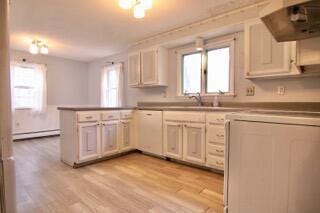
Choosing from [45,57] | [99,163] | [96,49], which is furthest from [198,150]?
[45,57]

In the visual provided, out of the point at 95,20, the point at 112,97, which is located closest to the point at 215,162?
the point at 95,20

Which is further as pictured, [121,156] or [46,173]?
[121,156]

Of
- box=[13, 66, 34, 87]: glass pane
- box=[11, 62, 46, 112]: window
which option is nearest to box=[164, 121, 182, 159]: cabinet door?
box=[11, 62, 46, 112]: window

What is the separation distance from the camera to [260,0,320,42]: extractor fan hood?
80 centimetres

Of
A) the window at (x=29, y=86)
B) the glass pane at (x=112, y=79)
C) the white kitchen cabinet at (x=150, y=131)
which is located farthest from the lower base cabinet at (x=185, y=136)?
the window at (x=29, y=86)

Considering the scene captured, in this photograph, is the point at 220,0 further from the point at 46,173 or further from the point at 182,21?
the point at 46,173

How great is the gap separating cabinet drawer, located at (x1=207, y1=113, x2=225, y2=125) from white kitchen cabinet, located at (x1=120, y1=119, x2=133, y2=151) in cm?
161

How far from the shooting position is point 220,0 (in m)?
2.41

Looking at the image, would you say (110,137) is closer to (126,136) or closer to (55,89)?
(126,136)

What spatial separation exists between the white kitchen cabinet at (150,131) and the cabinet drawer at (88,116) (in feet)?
2.82

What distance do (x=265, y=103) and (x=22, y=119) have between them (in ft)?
18.0

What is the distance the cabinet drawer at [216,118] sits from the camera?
8.27 feet

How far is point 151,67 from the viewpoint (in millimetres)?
3703

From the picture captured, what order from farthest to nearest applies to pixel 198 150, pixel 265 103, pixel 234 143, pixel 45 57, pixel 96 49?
pixel 45 57
pixel 96 49
pixel 198 150
pixel 265 103
pixel 234 143
